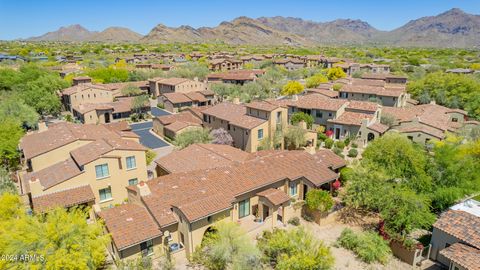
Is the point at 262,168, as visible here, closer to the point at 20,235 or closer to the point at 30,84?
the point at 20,235

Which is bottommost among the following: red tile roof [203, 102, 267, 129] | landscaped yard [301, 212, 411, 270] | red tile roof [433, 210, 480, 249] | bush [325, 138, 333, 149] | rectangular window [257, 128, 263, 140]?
landscaped yard [301, 212, 411, 270]

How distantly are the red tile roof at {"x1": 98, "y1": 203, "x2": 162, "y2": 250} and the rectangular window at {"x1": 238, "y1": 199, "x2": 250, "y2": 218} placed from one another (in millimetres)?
7429

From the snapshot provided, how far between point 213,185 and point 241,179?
2661mm

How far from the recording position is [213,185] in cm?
2659

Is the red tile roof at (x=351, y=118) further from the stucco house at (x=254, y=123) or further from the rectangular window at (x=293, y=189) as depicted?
the rectangular window at (x=293, y=189)

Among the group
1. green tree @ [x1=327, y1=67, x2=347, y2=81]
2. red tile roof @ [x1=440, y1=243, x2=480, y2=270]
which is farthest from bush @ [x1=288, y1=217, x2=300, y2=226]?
green tree @ [x1=327, y1=67, x2=347, y2=81]

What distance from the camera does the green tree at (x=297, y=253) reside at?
62.7 feet

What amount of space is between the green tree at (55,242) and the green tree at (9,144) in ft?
65.9

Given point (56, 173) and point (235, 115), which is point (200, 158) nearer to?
point (56, 173)

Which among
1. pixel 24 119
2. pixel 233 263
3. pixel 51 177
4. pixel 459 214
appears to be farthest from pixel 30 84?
pixel 459 214

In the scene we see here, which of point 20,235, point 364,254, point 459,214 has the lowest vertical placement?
point 364,254

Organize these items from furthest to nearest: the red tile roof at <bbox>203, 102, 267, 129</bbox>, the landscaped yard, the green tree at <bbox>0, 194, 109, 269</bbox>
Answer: the red tile roof at <bbox>203, 102, 267, 129</bbox>, the landscaped yard, the green tree at <bbox>0, 194, 109, 269</bbox>

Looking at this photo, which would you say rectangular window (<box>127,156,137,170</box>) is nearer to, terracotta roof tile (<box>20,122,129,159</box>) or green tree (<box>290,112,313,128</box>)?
terracotta roof tile (<box>20,122,129,159</box>)

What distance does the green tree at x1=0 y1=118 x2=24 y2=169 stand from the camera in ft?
117
